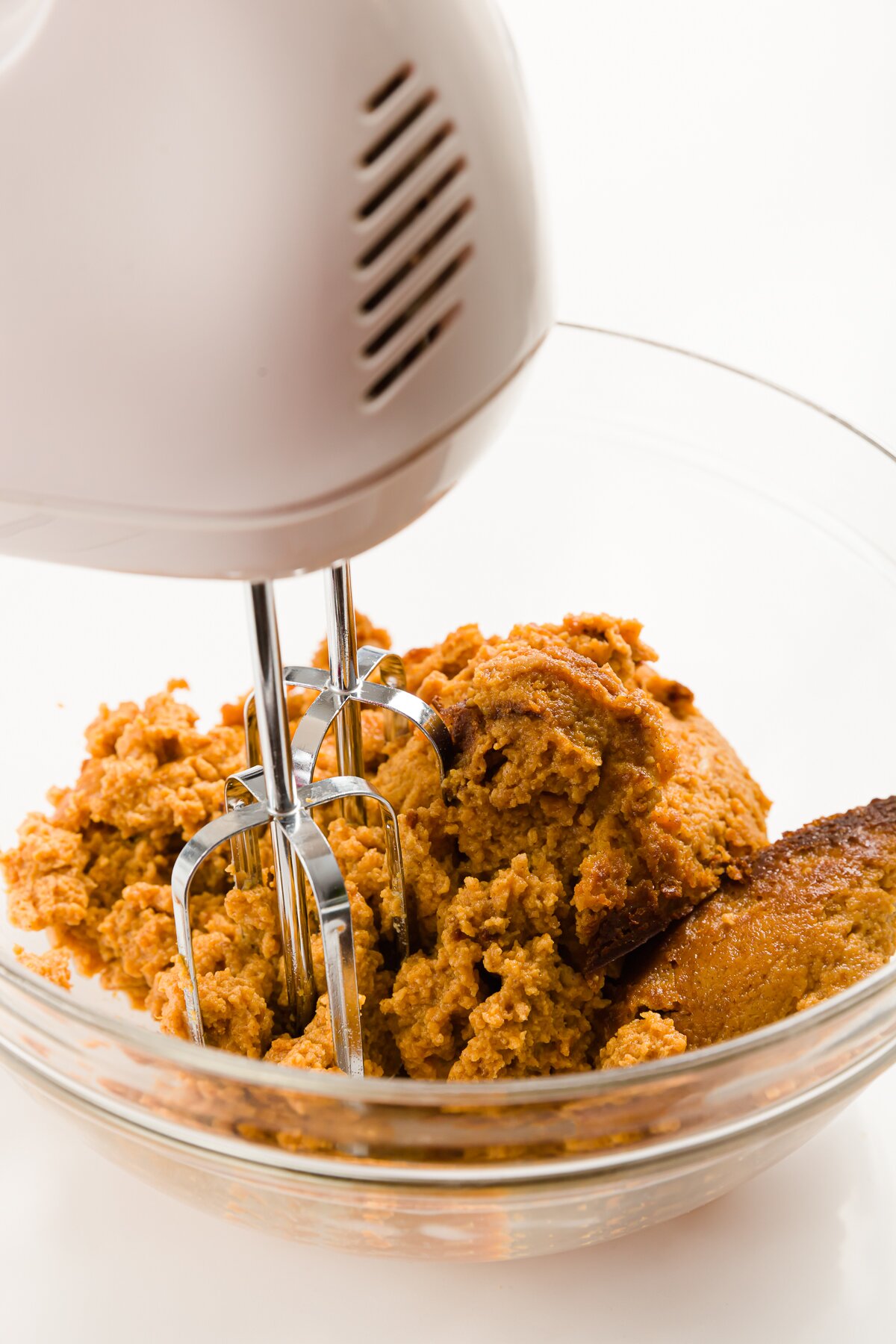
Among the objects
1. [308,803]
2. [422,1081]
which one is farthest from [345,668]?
[422,1081]

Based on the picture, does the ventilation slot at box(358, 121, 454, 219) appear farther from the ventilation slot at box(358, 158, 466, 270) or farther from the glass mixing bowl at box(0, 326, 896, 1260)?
the glass mixing bowl at box(0, 326, 896, 1260)

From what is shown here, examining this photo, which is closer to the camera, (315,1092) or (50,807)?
(315,1092)

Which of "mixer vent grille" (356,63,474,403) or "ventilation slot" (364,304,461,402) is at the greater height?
"mixer vent grille" (356,63,474,403)

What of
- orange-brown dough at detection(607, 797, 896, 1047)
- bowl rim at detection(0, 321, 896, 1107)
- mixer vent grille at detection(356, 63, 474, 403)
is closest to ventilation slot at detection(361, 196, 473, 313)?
mixer vent grille at detection(356, 63, 474, 403)

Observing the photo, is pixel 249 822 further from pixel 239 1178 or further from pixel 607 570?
pixel 607 570

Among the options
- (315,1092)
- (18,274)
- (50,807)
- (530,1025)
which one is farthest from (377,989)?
(18,274)

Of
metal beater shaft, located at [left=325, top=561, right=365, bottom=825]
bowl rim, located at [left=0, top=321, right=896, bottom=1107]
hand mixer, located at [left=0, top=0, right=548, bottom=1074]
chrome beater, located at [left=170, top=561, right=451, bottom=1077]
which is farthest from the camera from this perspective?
metal beater shaft, located at [left=325, top=561, right=365, bottom=825]

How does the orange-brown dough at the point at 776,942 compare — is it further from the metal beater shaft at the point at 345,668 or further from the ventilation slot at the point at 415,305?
the ventilation slot at the point at 415,305
